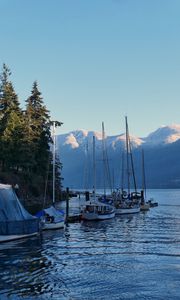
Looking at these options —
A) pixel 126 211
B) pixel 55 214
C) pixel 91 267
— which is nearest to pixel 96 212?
pixel 55 214

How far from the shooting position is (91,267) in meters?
30.4

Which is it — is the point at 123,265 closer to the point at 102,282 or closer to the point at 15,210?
the point at 102,282

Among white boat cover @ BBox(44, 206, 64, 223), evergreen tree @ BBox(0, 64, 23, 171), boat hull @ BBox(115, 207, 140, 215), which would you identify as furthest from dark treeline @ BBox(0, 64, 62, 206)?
white boat cover @ BBox(44, 206, 64, 223)

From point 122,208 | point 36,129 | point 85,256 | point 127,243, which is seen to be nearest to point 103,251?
point 85,256

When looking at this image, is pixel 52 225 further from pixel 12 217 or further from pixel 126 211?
pixel 126 211

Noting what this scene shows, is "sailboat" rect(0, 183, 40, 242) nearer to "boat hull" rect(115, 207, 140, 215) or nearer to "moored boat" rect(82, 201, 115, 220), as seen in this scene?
"moored boat" rect(82, 201, 115, 220)

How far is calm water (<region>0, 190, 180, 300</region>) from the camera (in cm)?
2386

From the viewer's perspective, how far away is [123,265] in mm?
31234

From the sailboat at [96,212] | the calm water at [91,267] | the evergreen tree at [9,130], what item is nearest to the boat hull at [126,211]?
the sailboat at [96,212]

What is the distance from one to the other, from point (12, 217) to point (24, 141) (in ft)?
170

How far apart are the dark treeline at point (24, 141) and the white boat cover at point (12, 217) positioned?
41.8 m

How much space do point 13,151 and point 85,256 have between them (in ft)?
196

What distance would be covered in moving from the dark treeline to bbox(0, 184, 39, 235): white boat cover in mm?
41783

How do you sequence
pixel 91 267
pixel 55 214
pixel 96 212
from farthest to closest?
pixel 96 212 → pixel 55 214 → pixel 91 267
